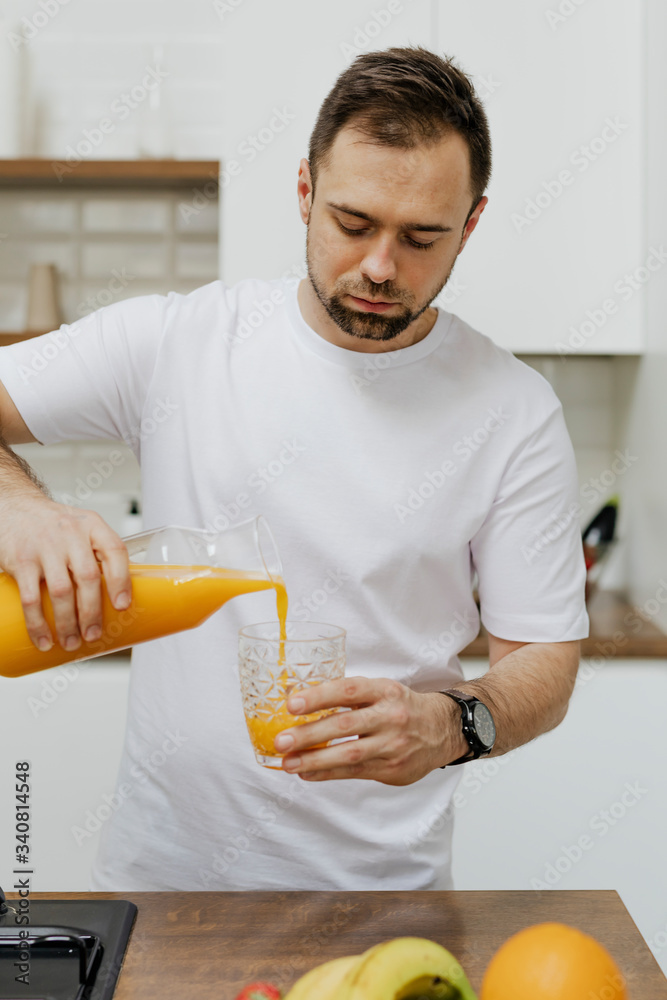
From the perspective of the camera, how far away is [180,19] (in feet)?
8.16

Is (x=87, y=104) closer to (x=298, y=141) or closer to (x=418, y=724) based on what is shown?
(x=298, y=141)

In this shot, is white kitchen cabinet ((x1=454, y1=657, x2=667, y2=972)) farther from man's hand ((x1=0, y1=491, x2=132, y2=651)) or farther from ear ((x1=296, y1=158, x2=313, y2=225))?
man's hand ((x1=0, y1=491, x2=132, y2=651))

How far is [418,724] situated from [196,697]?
372mm

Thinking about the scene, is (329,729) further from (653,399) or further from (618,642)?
(653,399)

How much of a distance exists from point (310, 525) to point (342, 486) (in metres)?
0.06

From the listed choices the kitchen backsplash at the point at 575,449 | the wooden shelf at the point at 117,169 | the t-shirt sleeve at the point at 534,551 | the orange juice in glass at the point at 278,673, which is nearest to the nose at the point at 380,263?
the t-shirt sleeve at the point at 534,551

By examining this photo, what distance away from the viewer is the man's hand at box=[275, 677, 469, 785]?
0.79 meters

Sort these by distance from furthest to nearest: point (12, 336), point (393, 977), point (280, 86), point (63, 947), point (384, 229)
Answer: point (12, 336), point (280, 86), point (384, 229), point (63, 947), point (393, 977)

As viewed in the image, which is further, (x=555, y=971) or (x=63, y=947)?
(x=63, y=947)

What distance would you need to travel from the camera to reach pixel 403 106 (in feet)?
3.41

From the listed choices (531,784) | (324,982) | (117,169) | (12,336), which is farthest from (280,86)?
(324,982)

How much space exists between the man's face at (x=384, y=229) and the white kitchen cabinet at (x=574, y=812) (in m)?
1.04

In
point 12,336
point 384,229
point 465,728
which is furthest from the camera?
point 12,336

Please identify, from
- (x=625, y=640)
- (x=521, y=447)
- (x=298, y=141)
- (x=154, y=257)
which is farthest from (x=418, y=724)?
(x=154, y=257)
